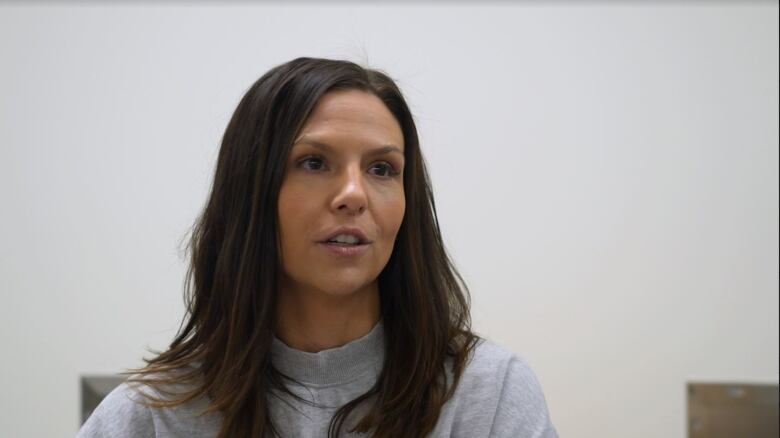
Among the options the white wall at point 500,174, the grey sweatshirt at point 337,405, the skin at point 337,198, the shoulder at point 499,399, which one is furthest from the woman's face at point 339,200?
the white wall at point 500,174

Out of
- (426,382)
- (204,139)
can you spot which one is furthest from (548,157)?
(426,382)

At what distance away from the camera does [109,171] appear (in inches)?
76.8

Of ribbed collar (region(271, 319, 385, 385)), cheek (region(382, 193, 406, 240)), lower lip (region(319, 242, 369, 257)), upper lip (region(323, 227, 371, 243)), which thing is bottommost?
ribbed collar (region(271, 319, 385, 385))

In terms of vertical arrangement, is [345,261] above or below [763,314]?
above

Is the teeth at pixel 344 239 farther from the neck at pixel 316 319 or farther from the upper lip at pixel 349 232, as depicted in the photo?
the neck at pixel 316 319

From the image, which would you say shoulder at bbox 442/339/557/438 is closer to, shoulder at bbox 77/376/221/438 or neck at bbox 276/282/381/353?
neck at bbox 276/282/381/353

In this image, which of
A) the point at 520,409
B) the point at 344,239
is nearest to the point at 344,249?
the point at 344,239

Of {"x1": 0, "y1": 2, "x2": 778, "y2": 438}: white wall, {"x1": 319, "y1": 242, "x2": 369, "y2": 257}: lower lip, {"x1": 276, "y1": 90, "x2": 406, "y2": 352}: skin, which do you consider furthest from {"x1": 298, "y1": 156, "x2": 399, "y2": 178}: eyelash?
{"x1": 0, "y1": 2, "x2": 778, "y2": 438}: white wall

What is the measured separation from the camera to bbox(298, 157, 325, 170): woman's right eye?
1032mm

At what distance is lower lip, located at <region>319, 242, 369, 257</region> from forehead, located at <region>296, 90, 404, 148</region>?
0.14 meters

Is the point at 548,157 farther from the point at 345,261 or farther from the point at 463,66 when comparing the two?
the point at 345,261

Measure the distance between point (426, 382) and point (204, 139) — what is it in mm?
1113

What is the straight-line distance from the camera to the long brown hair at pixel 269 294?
3.42 feet

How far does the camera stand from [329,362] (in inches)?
42.8
